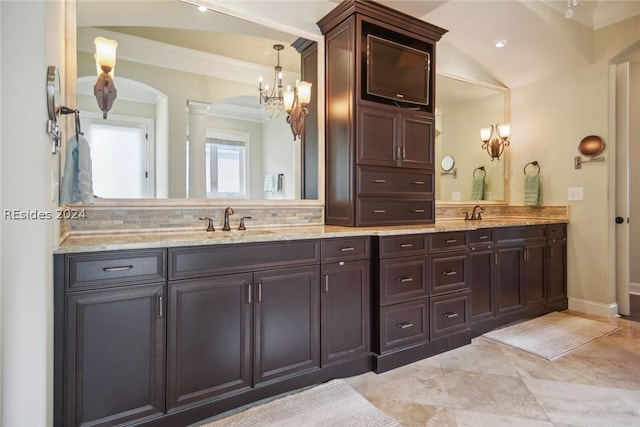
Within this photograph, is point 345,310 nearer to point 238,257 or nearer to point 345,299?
point 345,299

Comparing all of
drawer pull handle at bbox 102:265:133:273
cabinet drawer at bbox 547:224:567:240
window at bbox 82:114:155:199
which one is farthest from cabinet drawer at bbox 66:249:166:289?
cabinet drawer at bbox 547:224:567:240

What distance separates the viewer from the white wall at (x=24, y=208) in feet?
3.90

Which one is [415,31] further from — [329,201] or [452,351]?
[452,351]

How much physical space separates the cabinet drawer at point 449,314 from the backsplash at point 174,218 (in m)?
1.10

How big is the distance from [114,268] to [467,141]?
3588 mm

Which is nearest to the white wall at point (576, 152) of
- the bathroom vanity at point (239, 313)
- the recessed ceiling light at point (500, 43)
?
the recessed ceiling light at point (500, 43)

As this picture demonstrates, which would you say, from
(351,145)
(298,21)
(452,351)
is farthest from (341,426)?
(298,21)

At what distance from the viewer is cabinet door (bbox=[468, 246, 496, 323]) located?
2.97 meters

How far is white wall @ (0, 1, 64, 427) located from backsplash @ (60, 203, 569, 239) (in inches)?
22.2

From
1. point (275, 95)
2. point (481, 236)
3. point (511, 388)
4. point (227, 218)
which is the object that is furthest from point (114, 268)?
point (481, 236)

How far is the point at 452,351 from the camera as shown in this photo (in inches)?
106

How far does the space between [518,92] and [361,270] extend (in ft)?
10.8

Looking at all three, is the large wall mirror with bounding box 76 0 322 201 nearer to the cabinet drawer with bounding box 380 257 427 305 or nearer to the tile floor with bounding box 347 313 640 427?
the cabinet drawer with bounding box 380 257 427 305

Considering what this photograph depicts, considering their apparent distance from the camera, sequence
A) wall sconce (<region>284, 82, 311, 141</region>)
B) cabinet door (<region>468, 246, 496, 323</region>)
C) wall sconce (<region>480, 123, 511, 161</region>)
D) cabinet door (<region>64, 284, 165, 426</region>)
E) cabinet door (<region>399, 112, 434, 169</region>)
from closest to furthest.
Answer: cabinet door (<region>64, 284, 165, 426</region>) < wall sconce (<region>284, 82, 311, 141</region>) < cabinet door (<region>399, 112, 434, 169</region>) < cabinet door (<region>468, 246, 496, 323</region>) < wall sconce (<region>480, 123, 511, 161</region>)
